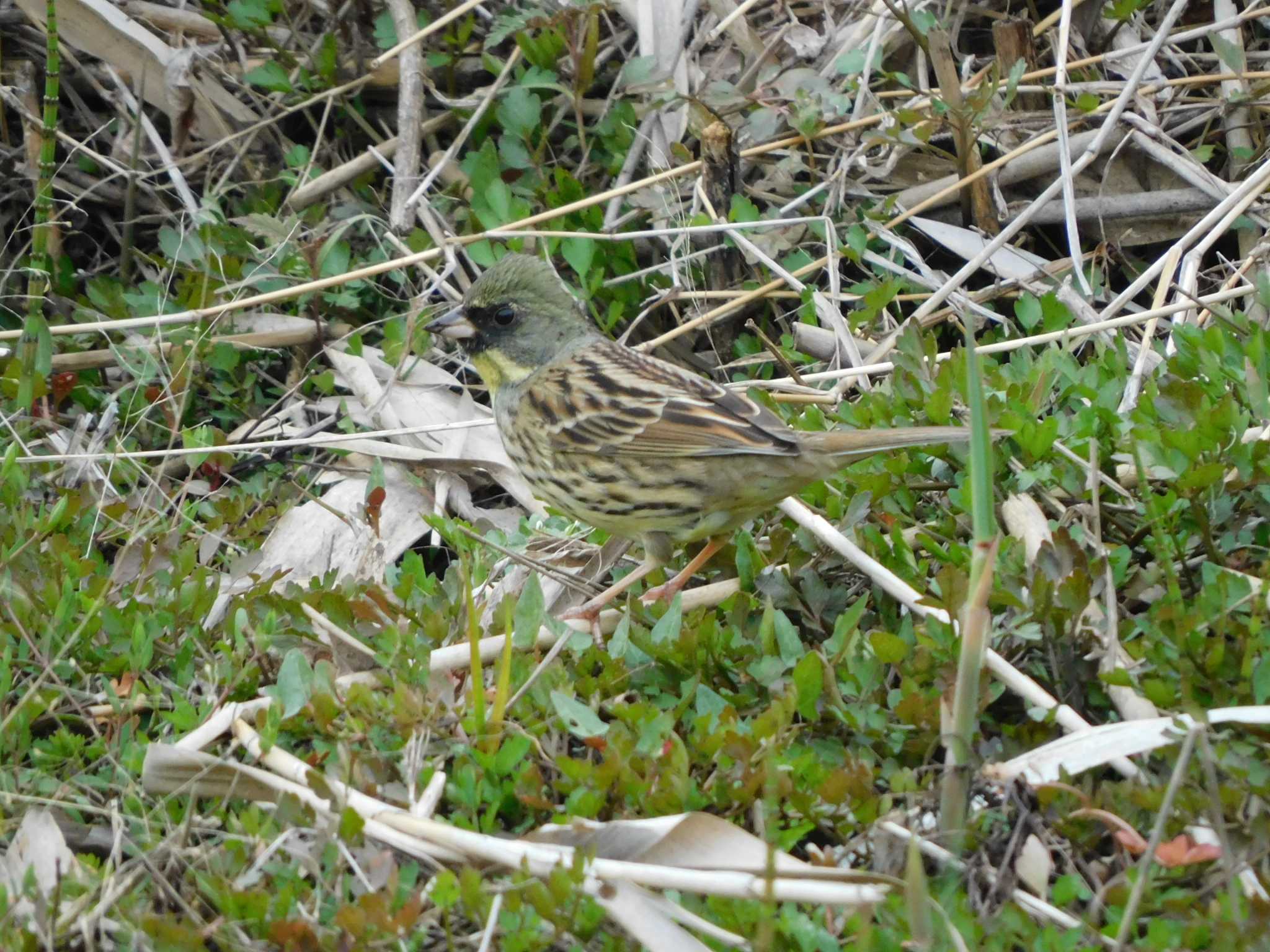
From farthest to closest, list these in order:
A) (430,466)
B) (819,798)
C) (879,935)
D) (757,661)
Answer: (430,466) < (757,661) < (819,798) < (879,935)

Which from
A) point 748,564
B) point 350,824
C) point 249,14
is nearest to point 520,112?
point 249,14

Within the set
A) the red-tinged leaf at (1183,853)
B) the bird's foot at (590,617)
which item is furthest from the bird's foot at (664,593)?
the red-tinged leaf at (1183,853)

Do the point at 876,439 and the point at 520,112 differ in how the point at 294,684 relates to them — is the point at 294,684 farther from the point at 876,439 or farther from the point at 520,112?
the point at 520,112

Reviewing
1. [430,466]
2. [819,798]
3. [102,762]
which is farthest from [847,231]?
[102,762]

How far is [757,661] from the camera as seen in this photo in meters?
3.37

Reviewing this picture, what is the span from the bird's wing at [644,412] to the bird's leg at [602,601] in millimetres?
318

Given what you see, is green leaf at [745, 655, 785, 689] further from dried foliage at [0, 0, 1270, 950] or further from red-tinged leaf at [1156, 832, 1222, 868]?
red-tinged leaf at [1156, 832, 1222, 868]

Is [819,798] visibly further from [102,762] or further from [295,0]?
[295,0]

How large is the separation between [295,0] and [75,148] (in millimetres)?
1113

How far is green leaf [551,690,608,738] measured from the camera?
308cm

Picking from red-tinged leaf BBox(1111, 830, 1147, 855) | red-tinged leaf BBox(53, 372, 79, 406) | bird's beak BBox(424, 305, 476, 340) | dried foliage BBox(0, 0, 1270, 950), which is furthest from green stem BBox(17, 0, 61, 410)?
red-tinged leaf BBox(1111, 830, 1147, 855)

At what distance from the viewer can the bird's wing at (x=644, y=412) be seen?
3.79 meters

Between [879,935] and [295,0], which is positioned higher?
[295,0]

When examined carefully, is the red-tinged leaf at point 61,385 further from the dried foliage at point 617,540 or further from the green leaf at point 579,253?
the green leaf at point 579,253
